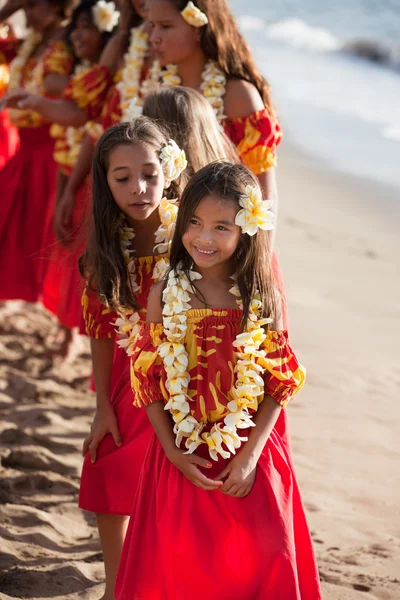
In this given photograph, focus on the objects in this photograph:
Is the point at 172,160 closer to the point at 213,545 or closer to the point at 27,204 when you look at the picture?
the point at 213,545

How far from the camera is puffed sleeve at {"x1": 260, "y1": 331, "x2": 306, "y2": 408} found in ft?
8.52

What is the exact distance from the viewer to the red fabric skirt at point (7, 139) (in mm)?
5797

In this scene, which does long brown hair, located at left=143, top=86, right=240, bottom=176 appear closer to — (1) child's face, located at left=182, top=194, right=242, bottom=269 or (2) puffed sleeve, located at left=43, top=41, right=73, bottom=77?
(1) child's face, located at left=182, top=194, right=242, bottom=269

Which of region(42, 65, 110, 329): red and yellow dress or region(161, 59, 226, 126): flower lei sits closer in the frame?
region(161, 59, 226, 126): flower lei

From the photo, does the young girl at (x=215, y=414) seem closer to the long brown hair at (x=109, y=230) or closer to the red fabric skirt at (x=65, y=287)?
the long brown hair at (x=109, y=230)

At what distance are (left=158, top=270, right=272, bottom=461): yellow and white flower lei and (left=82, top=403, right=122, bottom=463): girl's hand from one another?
1.38ft

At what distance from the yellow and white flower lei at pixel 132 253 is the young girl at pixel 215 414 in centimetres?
28

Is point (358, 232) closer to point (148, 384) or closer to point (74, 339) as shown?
point (74, 339)

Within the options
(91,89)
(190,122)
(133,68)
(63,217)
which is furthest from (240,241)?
(63,217)

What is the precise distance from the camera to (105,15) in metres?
4.92

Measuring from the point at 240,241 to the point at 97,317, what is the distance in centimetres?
64

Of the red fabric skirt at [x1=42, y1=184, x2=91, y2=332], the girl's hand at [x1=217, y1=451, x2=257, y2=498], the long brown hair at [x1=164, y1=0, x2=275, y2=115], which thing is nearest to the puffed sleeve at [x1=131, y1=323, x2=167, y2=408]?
the girl's hand at [x1=217, y1=451, x2=257, y2=498]

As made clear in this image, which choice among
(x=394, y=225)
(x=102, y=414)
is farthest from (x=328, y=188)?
(x=102, y=414)

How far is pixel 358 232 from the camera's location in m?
8.92
